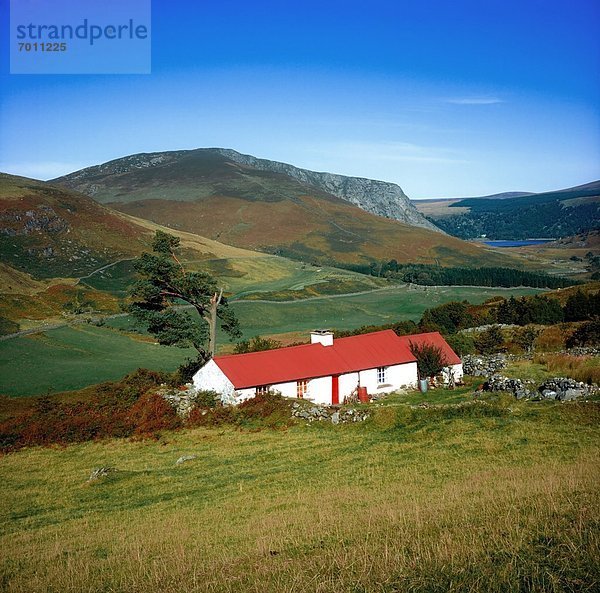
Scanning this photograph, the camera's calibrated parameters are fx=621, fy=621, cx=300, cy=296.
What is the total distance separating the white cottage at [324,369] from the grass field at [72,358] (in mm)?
16688

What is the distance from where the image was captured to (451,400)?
32.5 metres

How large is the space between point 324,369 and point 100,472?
16.5m

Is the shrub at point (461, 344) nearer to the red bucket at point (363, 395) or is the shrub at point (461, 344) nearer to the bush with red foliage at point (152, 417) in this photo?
the red bucket at point (363, 395)

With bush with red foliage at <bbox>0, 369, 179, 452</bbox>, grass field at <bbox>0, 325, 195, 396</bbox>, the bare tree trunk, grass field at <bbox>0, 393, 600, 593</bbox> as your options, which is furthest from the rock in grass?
grass field at <bbox>0, 325, 195, 396</bbox>

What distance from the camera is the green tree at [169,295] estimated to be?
40.0 metres

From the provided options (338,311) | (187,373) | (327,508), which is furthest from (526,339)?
(338,311)

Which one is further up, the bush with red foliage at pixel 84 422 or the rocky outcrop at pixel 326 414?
the rocky outcrop at pixel 326 414

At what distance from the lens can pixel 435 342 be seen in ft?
136

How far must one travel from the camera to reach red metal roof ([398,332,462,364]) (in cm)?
4025

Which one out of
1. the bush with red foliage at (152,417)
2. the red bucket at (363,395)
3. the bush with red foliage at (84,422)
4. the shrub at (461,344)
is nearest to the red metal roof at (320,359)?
the red bucket at (363,395)

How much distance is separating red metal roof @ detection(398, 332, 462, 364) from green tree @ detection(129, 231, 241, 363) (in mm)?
11987

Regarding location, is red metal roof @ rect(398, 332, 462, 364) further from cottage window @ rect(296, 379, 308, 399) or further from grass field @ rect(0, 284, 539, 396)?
grass field @ rect(0, 284, 539, 396)

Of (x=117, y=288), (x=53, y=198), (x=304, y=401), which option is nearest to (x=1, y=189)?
(x=53, y=198)

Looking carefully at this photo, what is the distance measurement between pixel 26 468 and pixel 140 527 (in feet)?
39.6
